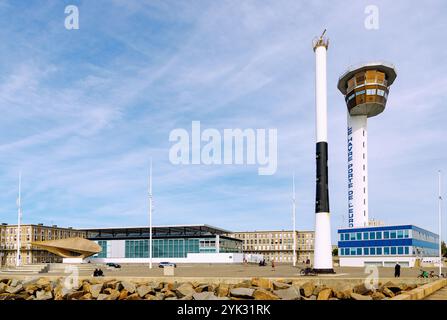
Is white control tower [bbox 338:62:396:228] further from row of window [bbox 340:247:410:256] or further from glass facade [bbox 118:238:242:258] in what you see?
glass facade [bbox 118:238:242:258]

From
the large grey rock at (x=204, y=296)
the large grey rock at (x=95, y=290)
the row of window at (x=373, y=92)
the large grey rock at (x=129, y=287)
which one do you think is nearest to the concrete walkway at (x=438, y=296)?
the large grey rock at (x=204, y=296)

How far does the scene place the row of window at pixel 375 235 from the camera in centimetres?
8738

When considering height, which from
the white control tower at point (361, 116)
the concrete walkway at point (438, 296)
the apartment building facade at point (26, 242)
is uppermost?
the white control tower at point (361, 116)

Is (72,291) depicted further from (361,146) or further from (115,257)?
(115,257)

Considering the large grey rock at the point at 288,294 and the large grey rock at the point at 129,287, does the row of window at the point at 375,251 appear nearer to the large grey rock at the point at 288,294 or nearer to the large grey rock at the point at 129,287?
the large grey rock at the point at 288,294

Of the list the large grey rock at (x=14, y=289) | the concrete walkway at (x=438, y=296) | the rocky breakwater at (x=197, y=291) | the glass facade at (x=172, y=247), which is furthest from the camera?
the glass facade at (x=172, y=247)

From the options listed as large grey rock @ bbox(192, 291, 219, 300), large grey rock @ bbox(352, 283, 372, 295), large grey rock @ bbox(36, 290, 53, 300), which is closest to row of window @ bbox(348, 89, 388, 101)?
large grey rock @ bbox(352, 283, 372, 295)

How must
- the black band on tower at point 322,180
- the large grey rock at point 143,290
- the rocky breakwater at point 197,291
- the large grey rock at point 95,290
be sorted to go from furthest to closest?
the black band on tower at point 322,180, the large grey rock at point 95,290, the large grey rock at point 143,290, the rocky breakwater at point 197,291

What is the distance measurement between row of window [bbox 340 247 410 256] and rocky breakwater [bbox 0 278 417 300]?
58328 mm

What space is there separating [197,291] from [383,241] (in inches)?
2572

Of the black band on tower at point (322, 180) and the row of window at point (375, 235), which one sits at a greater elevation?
the black band on tower at point (322, 180)

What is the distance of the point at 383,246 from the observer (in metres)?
88.9

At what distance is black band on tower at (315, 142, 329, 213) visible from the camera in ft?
156
